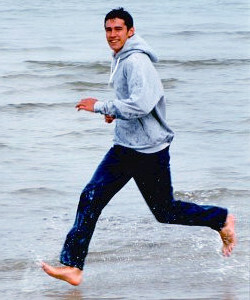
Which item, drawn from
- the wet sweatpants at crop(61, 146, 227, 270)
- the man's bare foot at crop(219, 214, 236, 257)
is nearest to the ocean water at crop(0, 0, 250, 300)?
the man's bare foot at crop(219, 214, 236, 257)

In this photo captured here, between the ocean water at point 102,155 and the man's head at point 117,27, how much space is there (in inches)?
57.6

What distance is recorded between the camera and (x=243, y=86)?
55.5 feet

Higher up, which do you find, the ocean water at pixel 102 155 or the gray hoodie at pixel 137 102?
the gray hoodie at pixel 137 102

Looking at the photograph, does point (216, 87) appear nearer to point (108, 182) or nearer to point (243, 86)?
point (243, 86)

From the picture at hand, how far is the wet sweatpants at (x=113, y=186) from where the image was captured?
20.9 ft

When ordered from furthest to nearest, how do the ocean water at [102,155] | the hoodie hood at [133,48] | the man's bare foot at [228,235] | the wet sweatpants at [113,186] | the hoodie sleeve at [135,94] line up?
the ocean water at [102,155]
the man's bare foot at [228,235]
the wet sweatpants at [113,186]
the hoodie hood at [133,48]
the hoodie sleeve at [135,94]

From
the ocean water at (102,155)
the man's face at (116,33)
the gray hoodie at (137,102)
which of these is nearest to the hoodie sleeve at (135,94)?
the gray hoodie at (137,102)

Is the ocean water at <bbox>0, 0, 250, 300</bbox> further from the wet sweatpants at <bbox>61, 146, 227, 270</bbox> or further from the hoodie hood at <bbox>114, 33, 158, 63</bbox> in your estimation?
the hoodie hood at <bbox>114, 33, 158, 63</bbox>

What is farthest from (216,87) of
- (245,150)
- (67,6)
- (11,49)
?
(67,6)

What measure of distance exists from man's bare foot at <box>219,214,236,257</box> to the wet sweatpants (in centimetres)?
44

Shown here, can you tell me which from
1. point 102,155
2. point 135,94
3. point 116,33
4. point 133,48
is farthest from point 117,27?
point 102,155

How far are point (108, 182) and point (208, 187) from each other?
364cm

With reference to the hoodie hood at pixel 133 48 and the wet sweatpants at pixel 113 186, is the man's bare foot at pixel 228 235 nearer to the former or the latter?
the wet sweatpants at pixel 113 186

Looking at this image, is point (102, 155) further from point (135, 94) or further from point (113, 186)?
point (135, 94)
